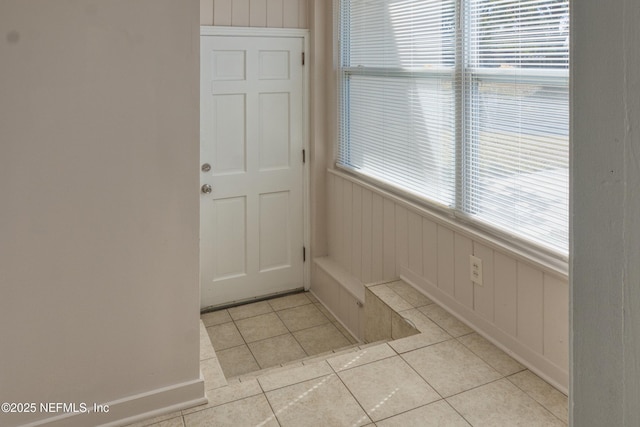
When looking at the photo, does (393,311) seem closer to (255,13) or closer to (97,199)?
(97,199)

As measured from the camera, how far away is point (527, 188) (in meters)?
2.09

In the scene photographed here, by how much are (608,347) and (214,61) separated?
3.35m

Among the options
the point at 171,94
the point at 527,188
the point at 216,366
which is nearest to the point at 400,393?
the point at 216,366

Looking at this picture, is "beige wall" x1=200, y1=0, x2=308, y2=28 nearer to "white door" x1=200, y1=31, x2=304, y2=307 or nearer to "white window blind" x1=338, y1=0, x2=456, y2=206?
"white door" x1=200, y1=31, x2=304, y2=307

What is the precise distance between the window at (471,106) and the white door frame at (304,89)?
467 millimetres

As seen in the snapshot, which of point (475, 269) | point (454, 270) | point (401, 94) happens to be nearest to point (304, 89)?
point (401, 94)

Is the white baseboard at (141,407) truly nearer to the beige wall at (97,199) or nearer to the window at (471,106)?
the beige wall at (97,199)

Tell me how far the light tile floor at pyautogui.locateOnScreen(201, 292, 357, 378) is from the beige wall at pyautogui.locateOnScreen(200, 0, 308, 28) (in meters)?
2.04

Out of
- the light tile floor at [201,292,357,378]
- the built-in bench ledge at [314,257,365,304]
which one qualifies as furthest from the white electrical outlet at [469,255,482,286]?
the light tile floor at [201,292,357,378]

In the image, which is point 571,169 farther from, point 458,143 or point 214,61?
point 214,61

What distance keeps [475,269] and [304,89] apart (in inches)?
78.6

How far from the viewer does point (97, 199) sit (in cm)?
173

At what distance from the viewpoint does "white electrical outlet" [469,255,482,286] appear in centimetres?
238

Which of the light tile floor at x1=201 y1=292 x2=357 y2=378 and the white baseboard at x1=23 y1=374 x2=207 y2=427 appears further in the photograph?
the light tile floor at x1=201 y1=292 x2=357 y2=378
